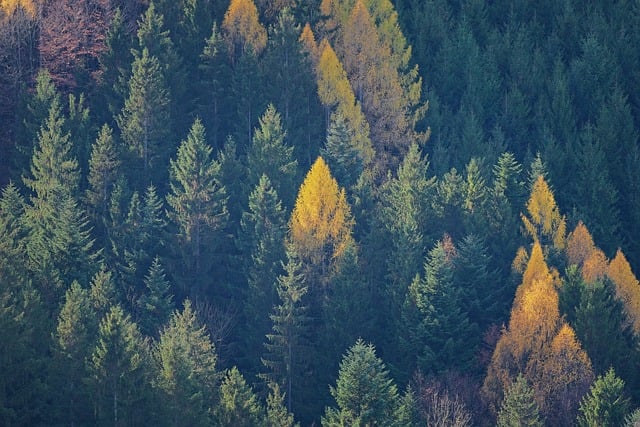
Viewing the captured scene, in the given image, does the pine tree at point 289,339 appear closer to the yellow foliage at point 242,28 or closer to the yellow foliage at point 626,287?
the yellow foliage at point 626,287

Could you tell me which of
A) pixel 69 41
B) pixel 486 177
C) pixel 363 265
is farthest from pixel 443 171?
pixel 69 41

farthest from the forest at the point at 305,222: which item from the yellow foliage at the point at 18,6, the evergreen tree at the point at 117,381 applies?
the yellow foliage at the point at 18,6

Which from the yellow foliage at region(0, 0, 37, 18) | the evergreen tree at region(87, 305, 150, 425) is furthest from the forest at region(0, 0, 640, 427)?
the yellow foliage at region(0, 0, 37, 18)

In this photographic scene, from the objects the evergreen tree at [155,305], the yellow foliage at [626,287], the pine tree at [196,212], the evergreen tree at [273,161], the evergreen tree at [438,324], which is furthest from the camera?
the evergreen tree at [273,161]

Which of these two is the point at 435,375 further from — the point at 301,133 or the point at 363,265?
the point at 301,133

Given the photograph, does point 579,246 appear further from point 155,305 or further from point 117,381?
point 117,381

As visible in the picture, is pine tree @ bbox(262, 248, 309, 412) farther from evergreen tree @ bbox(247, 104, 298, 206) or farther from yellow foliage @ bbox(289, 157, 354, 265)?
evergreen tree @ bbox(247, 104, 298, 206)

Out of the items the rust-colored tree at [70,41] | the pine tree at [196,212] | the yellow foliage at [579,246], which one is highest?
the rust-colored tree at [70,41]
